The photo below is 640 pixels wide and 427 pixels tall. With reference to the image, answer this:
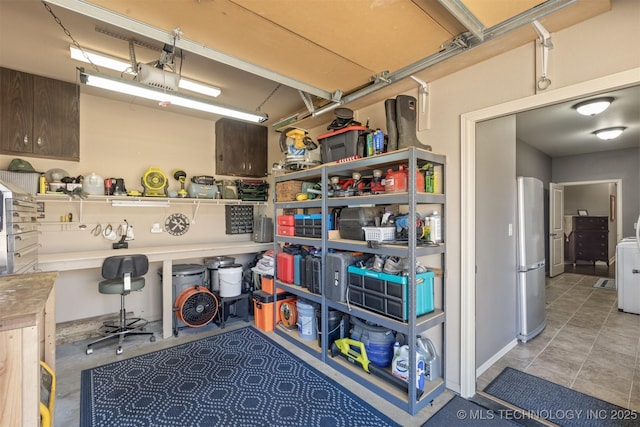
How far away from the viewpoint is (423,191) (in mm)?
2455

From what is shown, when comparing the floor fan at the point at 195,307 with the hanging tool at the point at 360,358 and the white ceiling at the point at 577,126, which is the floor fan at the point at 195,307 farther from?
the white ceiling at the point at 577,126

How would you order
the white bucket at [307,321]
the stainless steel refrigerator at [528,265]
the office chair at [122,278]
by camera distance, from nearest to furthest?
the office chair at [122,278] → the white bucket at [307,321] → the stainless steel refrigerator at [528,265]

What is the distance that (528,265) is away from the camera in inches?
137

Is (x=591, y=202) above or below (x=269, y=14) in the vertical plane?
below

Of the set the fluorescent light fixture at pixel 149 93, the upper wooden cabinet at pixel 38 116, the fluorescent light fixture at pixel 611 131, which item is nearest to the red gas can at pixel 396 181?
the fluorescent light fixture at pixel 149 93

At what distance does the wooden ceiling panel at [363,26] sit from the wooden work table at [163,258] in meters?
2.87

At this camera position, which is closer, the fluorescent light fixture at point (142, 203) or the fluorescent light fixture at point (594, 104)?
the fluorescent light fixture at point (594, 104)

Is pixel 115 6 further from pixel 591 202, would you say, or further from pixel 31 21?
pixel 591 202

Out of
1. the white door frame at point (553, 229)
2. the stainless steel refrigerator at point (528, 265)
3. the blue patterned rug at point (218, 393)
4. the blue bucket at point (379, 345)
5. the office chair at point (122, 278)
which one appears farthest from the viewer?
the white door frame at point (553, 229)

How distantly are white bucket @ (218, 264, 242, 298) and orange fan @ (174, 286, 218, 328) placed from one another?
166mm

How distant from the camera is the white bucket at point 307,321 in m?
3.24

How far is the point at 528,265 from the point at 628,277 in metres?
2.35

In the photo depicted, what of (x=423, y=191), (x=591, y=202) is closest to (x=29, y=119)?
(x=423, y=191)

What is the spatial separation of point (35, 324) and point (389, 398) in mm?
2316
